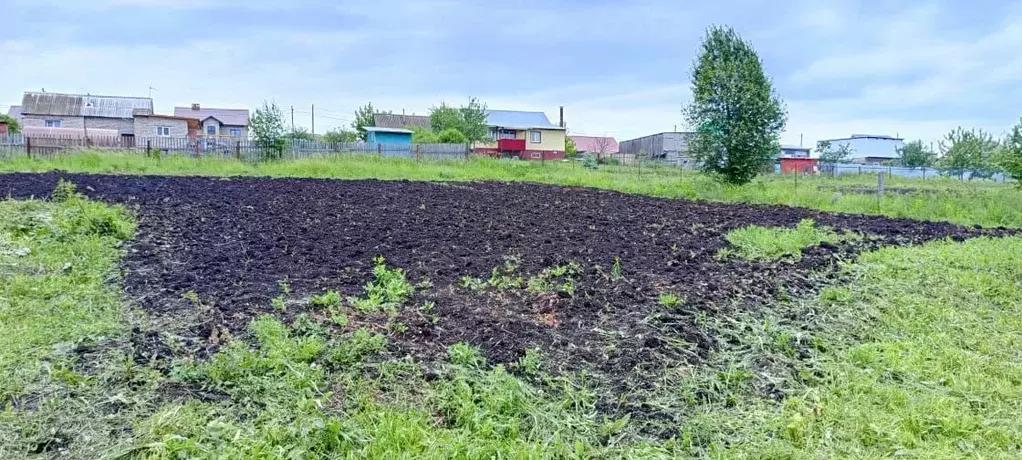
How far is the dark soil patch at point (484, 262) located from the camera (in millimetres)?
3805

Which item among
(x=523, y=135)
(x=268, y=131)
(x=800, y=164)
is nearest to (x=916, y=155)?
(x=800, y=164)

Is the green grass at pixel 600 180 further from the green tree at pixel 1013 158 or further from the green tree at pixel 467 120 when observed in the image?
the green tree at pixel 467 120

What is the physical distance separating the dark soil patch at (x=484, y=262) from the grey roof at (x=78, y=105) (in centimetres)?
3837

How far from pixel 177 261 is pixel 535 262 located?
11.4ft

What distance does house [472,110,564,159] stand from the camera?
1802 inches

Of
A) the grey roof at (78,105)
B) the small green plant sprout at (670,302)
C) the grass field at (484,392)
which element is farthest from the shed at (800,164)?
the grey roof at (78,105)

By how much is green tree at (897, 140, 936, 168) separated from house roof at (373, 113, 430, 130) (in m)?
39.8

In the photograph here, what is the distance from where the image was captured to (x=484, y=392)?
10.0 ft

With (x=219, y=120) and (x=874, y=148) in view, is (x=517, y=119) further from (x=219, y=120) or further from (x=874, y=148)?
(x=874, y=148)

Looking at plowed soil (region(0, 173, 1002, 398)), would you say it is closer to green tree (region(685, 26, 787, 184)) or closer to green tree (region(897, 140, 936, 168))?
green tree (region(685, 26, 787, 184))

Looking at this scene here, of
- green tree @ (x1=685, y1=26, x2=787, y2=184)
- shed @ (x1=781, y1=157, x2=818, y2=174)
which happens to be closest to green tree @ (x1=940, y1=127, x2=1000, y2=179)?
shed @ (x1=781, y1=157, x2=818, y2=174)

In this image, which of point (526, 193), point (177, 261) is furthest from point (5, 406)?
point (526, 193)

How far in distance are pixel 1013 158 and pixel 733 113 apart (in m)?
6.42

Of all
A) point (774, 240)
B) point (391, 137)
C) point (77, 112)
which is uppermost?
point (77, 112)
